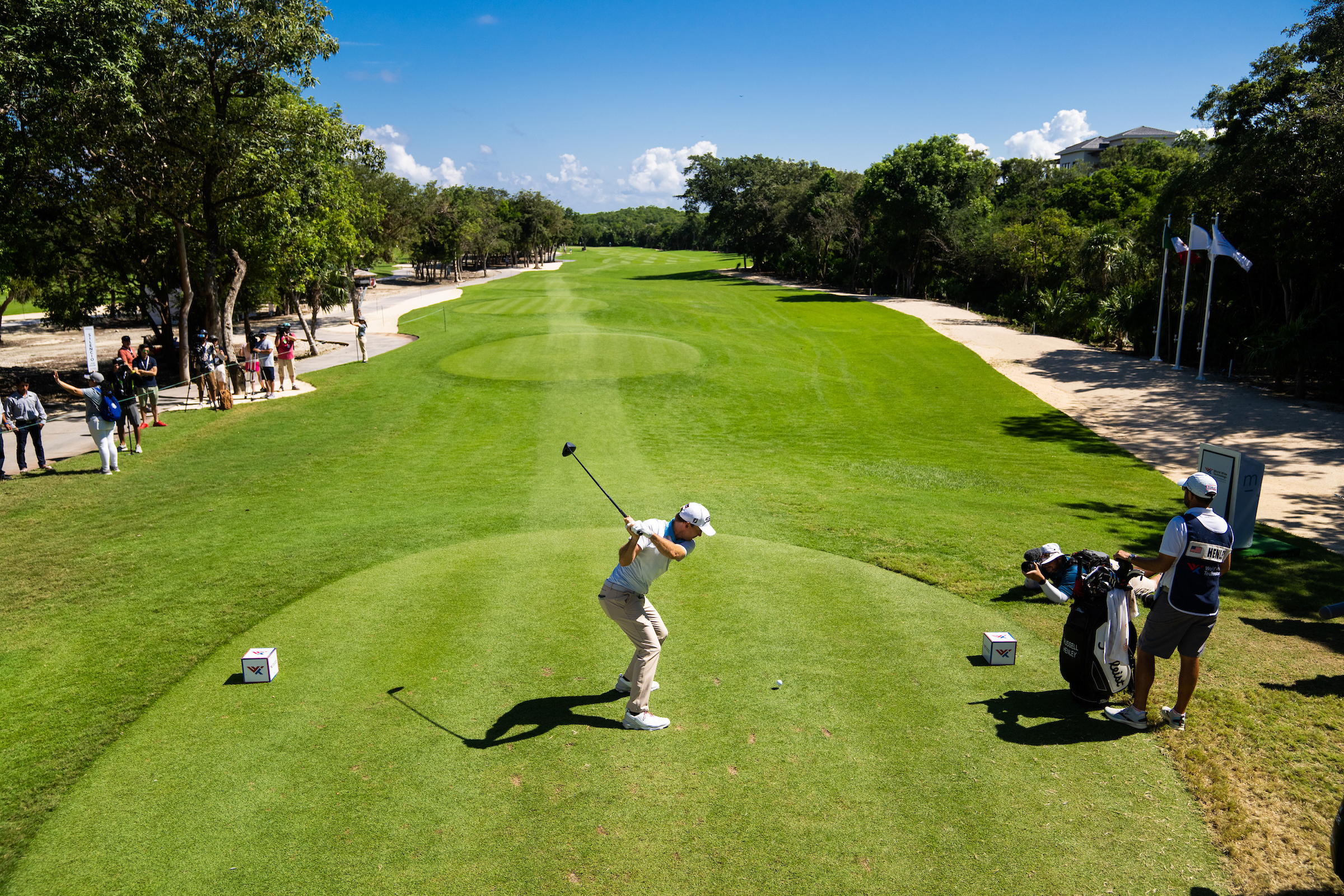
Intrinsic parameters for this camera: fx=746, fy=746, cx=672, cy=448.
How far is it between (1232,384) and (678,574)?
1044 inches

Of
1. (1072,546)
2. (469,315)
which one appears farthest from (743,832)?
(469,315)

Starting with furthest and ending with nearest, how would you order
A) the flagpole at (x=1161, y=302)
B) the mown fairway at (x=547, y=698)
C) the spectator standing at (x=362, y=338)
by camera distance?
the spectator standing at (x=362, y=338), the flagpole at (x=1161, y=302), the mown fairway at (x=547, y=698)

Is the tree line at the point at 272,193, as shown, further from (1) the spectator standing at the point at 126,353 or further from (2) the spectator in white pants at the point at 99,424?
(2) the spectator in white pants at the point at 99,424

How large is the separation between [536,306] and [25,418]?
1462 inches

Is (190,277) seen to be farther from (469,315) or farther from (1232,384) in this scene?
(1232,384)

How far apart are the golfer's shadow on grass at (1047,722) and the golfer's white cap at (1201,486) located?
7.37 feet

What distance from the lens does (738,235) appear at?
95250 mm

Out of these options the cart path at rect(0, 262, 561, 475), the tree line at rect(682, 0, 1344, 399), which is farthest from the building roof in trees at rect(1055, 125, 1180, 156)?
the cart path at rect(0, 262, 561, 475)

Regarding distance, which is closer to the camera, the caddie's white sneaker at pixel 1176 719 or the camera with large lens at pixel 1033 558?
the caddie's white sneaker at pixel 1176 719

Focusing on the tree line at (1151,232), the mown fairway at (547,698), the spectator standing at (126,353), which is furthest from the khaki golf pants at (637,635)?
the tree line at (1151,232)

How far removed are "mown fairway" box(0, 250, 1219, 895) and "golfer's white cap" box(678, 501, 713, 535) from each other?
73.7 inches

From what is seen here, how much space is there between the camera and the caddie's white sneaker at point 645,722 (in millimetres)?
6762

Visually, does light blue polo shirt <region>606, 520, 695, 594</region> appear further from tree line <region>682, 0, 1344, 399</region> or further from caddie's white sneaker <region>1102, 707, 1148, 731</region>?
tree line <region>682, 0, 1344, 399</region>

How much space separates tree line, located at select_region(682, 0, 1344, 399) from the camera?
24.8 metres
